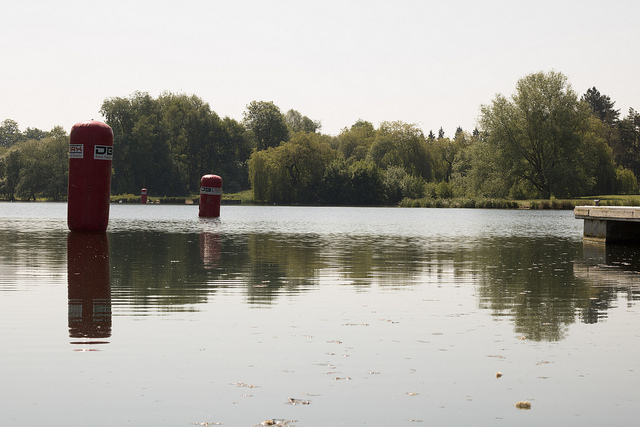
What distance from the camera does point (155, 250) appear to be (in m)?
18.9

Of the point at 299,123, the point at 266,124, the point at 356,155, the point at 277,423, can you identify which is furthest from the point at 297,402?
the point at 299,123

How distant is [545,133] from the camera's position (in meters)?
76.6

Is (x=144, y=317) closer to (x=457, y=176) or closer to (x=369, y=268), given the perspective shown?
(x=369, y=268)

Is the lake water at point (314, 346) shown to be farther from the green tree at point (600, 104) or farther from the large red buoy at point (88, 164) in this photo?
the green tree at point (600, 104)

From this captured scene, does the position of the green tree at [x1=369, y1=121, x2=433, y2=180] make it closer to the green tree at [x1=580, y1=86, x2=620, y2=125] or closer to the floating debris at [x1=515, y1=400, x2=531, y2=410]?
the green tree at [x1=580, y1=86, x2=620, y2=125]

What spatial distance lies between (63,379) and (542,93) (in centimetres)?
7671

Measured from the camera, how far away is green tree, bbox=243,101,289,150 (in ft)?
393

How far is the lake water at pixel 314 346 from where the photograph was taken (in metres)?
4.78

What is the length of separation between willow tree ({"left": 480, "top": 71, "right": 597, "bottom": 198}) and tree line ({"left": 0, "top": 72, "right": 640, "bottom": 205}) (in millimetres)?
104

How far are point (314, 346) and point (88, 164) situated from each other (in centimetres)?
1856

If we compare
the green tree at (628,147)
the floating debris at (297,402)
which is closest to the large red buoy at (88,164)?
the floating debris at (297,402)

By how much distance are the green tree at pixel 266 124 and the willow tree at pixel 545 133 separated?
157 ft

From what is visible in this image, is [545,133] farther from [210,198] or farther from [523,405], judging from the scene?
[523,405]

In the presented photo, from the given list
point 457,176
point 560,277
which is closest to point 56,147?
point 457,176
